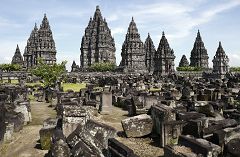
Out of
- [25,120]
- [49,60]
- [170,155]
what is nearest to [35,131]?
[25,120]

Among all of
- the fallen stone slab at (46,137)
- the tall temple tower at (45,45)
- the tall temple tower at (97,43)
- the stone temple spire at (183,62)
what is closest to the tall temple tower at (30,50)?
the tall temple tower at (45,45)

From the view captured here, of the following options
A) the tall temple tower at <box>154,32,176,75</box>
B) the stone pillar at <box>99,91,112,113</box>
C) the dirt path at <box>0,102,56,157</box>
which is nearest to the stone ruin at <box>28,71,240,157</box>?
the dirt path at <box>0,102,56,157</box>

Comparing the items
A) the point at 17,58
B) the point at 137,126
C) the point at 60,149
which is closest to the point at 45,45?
the point at 17,58

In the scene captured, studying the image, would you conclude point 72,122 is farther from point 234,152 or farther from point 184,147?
point 234,152

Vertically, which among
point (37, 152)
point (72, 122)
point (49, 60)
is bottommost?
point (37, 152)

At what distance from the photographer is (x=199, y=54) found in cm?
11662

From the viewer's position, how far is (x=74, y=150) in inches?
362

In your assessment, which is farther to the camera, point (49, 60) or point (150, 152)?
point (49, 60)

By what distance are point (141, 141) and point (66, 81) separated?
53242mm

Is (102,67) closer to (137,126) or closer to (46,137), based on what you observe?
(137,126)

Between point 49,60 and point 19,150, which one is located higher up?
point 49,60

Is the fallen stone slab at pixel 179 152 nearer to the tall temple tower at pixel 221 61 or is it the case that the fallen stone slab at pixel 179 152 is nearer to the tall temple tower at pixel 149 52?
the tall temple tower at pixel 221 61

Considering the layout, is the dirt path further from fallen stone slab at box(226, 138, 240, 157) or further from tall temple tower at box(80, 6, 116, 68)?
tall temple tower at box(80, 6, 116, 68)

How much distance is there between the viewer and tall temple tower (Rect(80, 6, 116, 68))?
376ft
